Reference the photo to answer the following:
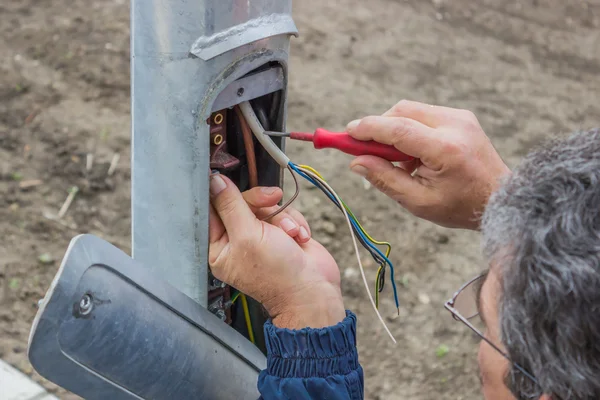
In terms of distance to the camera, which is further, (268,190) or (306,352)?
(268,190)

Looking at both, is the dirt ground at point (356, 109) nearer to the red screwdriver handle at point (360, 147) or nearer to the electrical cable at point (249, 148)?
the red screwdriver handle at point (360, 147)

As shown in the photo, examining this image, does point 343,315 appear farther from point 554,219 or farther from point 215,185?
point 554,219

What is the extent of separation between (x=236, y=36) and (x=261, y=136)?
25 cm

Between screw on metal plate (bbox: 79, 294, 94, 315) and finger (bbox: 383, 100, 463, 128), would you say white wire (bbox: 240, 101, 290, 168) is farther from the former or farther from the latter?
screw on metal plate (bbox: 79, 294, 94, 315)

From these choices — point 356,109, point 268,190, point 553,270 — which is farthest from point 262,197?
point 356,109

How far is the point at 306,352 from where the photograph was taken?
1.37 m

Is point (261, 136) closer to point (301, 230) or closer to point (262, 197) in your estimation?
point (262, 197)

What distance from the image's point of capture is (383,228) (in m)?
3.86

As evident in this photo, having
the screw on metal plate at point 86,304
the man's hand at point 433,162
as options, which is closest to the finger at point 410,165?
the man's hand at point 433,162

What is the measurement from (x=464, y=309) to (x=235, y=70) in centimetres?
71

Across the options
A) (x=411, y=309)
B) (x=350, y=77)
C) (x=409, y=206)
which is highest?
(x=409, y=206)

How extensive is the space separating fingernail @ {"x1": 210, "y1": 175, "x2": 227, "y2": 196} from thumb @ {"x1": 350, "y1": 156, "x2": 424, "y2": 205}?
0.29 metres

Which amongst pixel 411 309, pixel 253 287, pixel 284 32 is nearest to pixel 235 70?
pixel 284 32

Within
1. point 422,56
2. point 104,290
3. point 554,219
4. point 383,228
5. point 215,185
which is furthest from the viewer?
point 422,56
